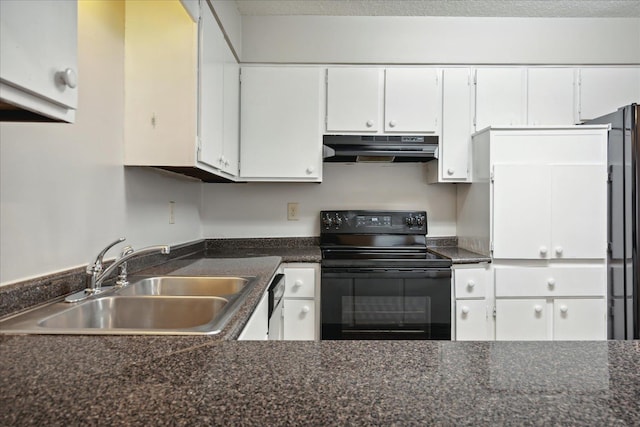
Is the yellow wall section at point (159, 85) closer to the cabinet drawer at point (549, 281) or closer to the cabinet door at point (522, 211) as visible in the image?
the cabinet door at point (522, 211)

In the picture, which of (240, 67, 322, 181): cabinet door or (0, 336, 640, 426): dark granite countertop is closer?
(0, 336, 640, 426): dark granite countertop

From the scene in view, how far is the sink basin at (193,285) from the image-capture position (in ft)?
4.90

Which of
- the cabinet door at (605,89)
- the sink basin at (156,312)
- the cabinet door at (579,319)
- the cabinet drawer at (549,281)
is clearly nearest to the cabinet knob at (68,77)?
the sink basin at (156,312)

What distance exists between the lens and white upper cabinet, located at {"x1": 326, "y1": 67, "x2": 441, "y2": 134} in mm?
2518

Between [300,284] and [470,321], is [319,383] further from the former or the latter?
[470,321]

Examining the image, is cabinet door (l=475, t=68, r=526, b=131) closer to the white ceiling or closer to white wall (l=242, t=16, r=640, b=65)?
white wall (l=242, t=16, r=640, b=65)

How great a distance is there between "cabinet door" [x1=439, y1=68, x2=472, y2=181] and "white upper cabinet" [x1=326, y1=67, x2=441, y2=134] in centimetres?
6

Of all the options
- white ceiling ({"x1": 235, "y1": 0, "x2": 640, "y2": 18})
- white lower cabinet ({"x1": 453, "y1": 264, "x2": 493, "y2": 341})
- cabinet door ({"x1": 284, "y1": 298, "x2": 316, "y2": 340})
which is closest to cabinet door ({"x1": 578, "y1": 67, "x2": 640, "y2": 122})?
white ceiling ({"x1": 235, "y1": 0, "x2": 640, "y2": 18})

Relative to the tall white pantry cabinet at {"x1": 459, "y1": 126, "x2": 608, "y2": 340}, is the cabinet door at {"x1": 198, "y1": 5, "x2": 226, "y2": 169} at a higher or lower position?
higher

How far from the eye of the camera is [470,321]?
2.25m

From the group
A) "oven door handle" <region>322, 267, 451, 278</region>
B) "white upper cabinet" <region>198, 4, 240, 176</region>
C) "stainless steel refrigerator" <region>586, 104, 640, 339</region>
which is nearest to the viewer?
"white upper cabinet" <region>198, 4, 240, 176</region>

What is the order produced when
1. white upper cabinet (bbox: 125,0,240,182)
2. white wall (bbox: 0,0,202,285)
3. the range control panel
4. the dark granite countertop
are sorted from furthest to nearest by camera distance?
the range control panel < white upper cabinet (bbox: 125,0,240,182) < white wall (bbox: 0,0,202,285) < the dark granite countertop

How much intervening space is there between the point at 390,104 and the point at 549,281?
1.51 metres

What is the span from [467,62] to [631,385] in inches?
97.1
